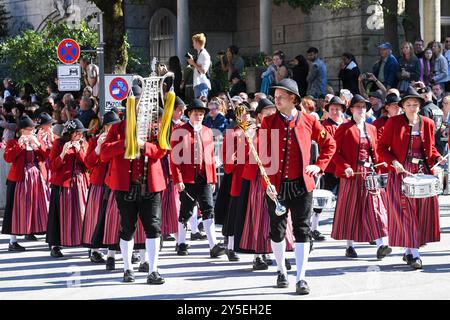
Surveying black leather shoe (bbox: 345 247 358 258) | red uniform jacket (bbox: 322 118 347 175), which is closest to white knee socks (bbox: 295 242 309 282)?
black leather shoe (bbox: 345 247 358 258)

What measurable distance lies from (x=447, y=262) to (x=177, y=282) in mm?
3042

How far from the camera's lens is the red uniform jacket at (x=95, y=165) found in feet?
36.7

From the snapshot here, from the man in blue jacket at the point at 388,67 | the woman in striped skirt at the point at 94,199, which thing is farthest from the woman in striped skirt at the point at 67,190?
the man in blue jacket at the point at 388,67

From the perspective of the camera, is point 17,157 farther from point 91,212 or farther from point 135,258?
point 135,258

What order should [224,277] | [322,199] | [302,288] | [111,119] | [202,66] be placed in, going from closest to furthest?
[302,288] < [224,277] < [111,119] < [322,199] < [202,66]

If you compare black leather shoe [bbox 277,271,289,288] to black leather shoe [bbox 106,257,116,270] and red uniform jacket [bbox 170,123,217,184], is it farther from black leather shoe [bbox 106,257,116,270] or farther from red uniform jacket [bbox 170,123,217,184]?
red uniform jacket [bbox 170,123,217,184]

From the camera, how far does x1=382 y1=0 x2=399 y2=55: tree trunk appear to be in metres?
19.4

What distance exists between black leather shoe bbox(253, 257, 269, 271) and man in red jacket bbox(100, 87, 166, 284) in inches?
52.8

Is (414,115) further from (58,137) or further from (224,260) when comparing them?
(58,137)

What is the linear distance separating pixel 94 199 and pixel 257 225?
2028 millimetres

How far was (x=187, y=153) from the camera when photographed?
40.3ft

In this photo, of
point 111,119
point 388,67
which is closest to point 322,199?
point 111,119

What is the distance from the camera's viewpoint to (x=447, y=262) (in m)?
11.4

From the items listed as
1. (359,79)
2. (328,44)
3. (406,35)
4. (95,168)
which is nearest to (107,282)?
(95,168)
